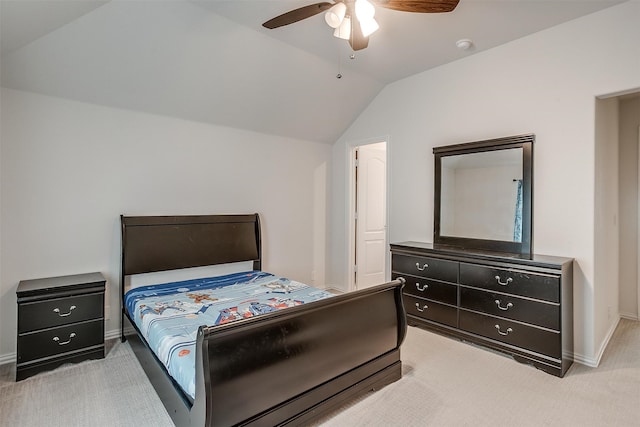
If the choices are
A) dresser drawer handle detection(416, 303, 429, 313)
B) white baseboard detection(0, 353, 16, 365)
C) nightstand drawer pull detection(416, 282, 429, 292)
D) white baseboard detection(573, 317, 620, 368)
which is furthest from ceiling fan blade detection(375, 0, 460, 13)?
white baseboard detection(0, 353, 16, 365)

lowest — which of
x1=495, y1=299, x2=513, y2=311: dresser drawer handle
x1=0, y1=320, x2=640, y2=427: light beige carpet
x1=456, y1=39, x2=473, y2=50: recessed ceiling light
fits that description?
x1=0, y1=320, x2=640, y2=427: light beige carpet

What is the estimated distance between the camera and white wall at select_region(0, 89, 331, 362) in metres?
2.75

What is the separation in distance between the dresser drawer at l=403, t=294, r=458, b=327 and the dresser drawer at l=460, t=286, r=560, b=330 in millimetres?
155

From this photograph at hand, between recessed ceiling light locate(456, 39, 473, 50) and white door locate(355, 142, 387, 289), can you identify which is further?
white door locate(355, 142, 387, 289)

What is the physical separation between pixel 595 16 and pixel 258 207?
149 inches

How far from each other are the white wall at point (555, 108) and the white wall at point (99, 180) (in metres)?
2.24

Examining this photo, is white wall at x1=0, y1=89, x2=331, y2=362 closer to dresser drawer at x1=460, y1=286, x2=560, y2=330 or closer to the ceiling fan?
the ceiling fan

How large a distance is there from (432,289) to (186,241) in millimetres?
2657

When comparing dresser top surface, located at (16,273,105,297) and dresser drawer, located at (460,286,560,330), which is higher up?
dresser top surface, located at (16,273,105,297)

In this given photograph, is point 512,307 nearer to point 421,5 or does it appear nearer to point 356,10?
point 421,5

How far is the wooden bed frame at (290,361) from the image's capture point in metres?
1.59

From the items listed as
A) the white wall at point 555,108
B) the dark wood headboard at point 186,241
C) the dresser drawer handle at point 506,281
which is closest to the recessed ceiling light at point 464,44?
the white wall at point 555,108

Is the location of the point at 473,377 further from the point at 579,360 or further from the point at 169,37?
→ the point at 169,37

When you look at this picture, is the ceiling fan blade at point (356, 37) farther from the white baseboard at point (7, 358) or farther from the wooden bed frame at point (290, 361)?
the white baseboard at point (7, 358)
